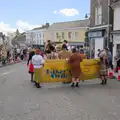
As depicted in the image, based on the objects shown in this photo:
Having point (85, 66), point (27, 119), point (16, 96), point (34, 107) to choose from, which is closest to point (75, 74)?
point (85, 66)

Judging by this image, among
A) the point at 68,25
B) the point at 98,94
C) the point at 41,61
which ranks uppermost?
the point at 68,25

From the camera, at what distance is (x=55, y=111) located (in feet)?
28.7

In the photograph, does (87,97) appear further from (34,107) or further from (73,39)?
(73,39)

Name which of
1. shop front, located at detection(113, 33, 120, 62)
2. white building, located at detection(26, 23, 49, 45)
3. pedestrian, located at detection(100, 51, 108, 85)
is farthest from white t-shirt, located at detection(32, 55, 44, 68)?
white building, located at detection(26, 23, 49, 45)

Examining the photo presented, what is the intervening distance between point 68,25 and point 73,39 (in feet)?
16.2

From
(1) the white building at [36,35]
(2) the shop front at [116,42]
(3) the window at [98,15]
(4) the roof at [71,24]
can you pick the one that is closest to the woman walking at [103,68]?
(2) the shop front at [116,42]

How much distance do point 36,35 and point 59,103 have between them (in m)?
84.7

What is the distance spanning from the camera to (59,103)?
995 cm

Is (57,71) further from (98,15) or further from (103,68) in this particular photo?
(98,15)

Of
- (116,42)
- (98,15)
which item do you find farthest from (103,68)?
(98,15)

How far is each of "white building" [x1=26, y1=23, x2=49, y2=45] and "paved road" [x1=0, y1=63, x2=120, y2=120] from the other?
72.4 meters

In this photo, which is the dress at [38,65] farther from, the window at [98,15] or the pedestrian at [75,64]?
the window at [98,15]

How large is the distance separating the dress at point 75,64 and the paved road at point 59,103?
630 millimetres

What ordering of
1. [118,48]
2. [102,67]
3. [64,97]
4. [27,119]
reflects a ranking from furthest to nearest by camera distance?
[118,48] < [102,67] < [64,97] < [27,119]
